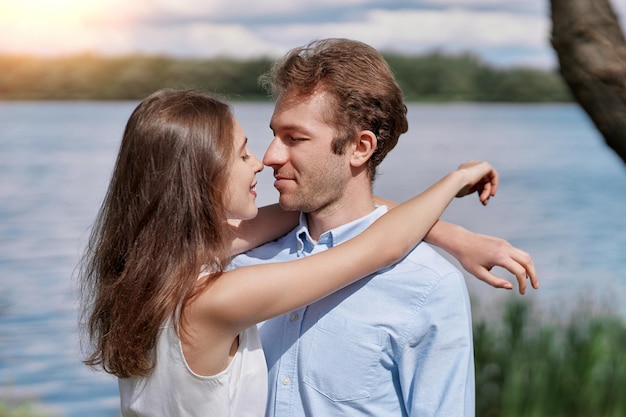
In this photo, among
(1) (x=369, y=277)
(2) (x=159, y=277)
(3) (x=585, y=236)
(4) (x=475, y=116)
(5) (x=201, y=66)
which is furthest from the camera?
(4) (x=475, y=116)

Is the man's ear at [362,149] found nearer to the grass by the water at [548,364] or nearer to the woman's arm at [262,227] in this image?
the woman's arm at [262,227]

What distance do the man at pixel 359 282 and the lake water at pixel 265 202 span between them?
2078 mm

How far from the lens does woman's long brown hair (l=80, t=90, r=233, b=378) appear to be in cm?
184

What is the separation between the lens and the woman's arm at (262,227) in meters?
2.19

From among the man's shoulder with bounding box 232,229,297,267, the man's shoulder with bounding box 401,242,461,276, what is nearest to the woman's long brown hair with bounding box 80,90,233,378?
the man's shoulder with bounding box 232,229,297,267

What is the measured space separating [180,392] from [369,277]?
1.64 feet

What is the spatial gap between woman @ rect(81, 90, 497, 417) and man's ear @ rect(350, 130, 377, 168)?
0.18 metres

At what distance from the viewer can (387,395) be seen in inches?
76.5

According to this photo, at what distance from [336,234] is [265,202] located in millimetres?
5917

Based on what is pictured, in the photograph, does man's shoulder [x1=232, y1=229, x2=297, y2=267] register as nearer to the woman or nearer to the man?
the man

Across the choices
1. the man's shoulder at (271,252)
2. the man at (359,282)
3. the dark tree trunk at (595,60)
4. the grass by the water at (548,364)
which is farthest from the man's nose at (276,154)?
the grass by the water at (548,364)

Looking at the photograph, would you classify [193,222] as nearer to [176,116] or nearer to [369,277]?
[176,116]

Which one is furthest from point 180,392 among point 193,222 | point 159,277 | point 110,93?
point 110,93

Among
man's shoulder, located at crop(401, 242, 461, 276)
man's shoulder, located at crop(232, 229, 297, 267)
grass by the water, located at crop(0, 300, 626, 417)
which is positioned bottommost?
grass by the water, located at crop(0, 300, 626, 417)
